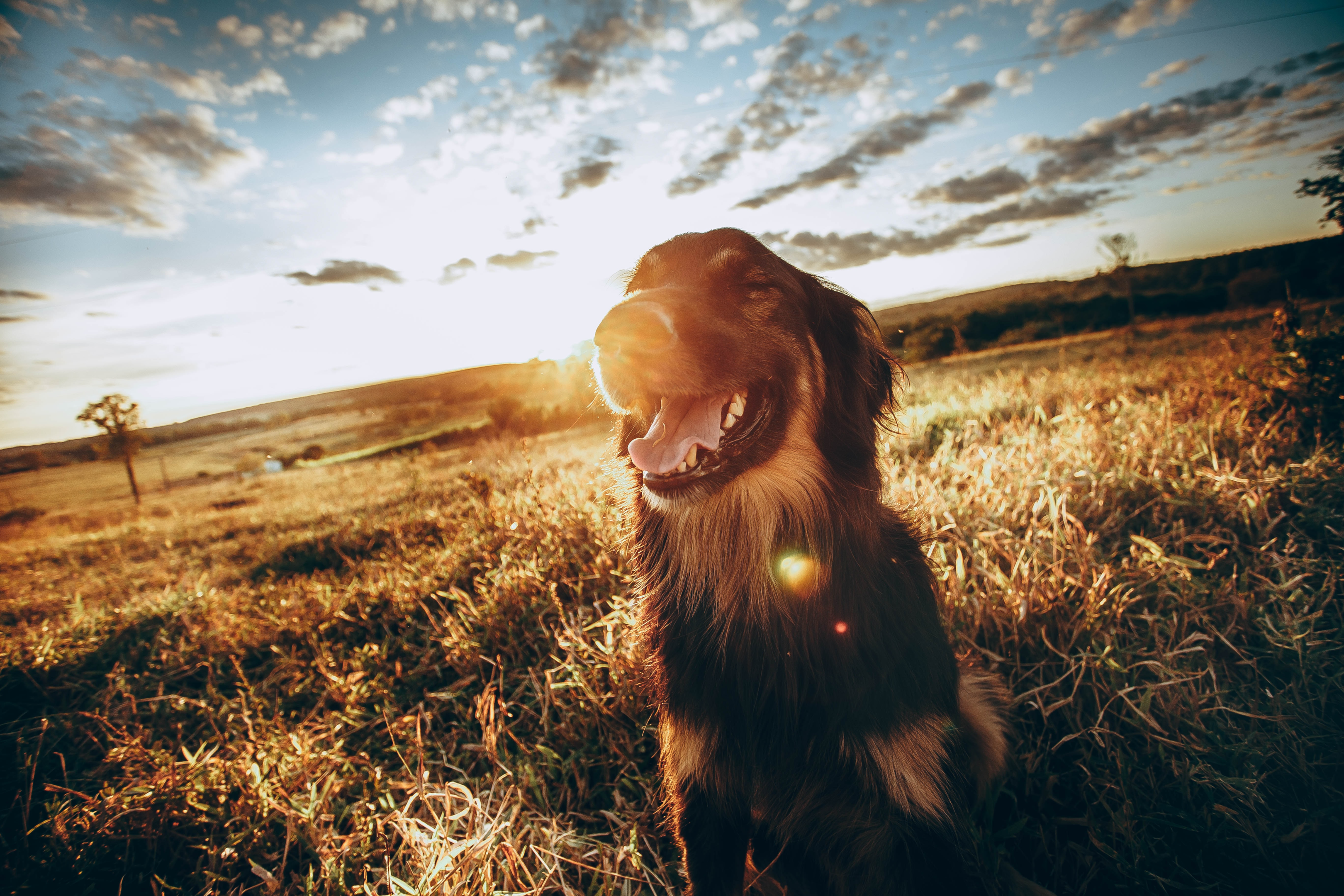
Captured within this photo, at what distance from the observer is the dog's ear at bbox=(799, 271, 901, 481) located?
1926 millimetres

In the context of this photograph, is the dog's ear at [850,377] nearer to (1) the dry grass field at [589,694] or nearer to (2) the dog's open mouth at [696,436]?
(2) the dog's open mouth at [696,436]

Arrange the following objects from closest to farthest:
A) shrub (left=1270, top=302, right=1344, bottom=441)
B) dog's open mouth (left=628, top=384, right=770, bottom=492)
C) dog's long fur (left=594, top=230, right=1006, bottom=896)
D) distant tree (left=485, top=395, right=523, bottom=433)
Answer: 1. dog's long fur (left=594, top=230, right=1006, bottom=896)
2. dog's open mouth (left=628, top=384, right=770, bottom=492)
3. shrub (left=1270, top=302, right=1344, bottom=441)
4. distant tree (left=485, top=395, right=523, bottom=433)

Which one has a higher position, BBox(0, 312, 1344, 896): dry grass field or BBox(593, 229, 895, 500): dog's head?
BBox(593, 229, 895, 500): dog's head

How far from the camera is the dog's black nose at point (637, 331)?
1.67 metres

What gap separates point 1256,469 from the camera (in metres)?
3.42

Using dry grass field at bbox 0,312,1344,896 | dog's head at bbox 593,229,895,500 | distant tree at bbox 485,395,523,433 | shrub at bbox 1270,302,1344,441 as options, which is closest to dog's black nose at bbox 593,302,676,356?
dog's head at bbox 593,229,895,500

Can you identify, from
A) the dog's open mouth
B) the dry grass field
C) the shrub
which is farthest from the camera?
the shrub

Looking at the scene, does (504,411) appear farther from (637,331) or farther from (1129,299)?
(1129,299)

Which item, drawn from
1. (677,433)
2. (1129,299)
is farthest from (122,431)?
(1129,299)

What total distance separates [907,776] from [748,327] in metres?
1.64

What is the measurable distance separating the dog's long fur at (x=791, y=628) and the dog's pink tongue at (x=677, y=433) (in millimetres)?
88

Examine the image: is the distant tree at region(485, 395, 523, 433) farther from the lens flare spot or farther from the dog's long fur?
the lens flare spot

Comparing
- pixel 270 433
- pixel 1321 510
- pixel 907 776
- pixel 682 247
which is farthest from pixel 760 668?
pixel 270 433

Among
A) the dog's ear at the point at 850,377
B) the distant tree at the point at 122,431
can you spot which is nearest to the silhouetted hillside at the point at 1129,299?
the dog's ear at the point at 850,377
